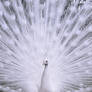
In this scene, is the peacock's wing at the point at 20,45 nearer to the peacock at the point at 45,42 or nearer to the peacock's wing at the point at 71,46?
the peacock at the point at 45,42

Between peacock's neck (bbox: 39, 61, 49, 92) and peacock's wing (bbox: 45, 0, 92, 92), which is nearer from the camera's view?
peacock's neck (bbox: 39, 61, 49, 92)

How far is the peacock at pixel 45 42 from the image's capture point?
183cm

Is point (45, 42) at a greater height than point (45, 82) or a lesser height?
greater

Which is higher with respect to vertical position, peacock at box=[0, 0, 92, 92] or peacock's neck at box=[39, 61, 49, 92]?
peacock at box=[0, 0, 92, 92]

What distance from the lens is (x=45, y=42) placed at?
1.85 metres

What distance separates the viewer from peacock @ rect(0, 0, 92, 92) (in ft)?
6.01

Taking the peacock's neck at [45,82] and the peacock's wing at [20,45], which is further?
the peacock's wing at [20,45]

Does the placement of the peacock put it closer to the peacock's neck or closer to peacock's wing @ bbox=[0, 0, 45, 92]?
peacock's wing @ bbox=[0, 0, 45, 92]

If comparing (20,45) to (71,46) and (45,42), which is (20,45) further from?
(71,46)

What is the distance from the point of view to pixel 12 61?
183 cm

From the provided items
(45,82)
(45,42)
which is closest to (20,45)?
(45,42)

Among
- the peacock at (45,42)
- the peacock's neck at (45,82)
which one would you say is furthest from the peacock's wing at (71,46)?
the peacock's neck at (45,82)

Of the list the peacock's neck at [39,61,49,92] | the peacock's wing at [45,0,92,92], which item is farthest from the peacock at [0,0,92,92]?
the peacock's neck at [39,61,49,92]

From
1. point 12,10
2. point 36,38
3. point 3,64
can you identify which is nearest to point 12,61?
point 3,64
